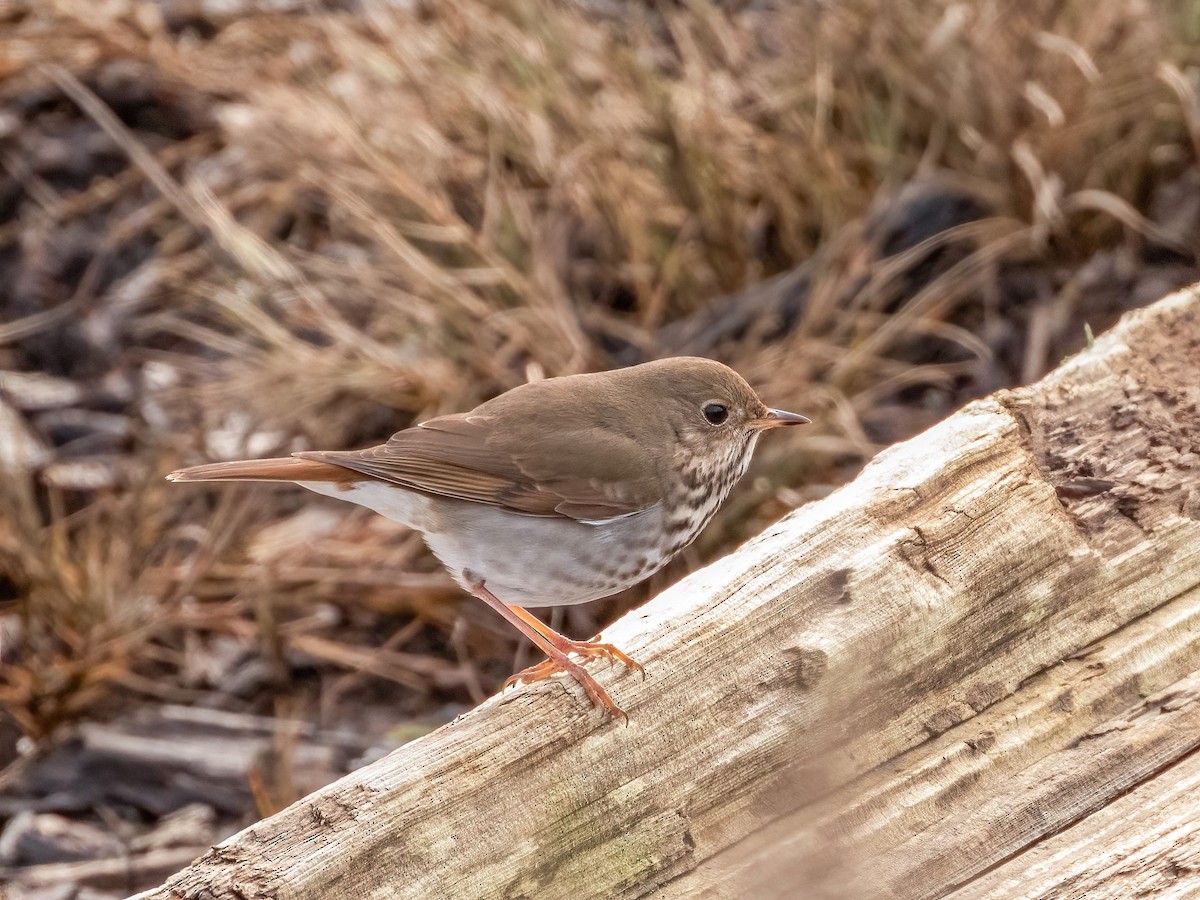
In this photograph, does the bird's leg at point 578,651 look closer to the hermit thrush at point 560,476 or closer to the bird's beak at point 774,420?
the hermit thrush at point 560,476

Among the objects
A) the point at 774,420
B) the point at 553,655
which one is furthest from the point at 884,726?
the point at 774,420

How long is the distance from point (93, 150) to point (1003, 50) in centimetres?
385

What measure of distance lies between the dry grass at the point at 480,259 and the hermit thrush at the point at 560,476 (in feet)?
2.93

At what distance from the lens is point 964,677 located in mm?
2709

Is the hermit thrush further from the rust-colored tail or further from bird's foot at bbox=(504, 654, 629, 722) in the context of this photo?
bird's foot at bbox=(504, 654, 629, 722)

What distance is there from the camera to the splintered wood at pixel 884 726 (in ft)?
8.03

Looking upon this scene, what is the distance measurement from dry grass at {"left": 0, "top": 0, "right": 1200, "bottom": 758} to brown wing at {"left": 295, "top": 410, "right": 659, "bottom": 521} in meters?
1.07

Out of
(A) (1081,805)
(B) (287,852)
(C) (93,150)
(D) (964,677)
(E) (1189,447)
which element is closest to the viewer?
(B) (287,852)

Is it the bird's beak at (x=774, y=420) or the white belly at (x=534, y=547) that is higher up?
the bird's beak at (x=774, y=420)

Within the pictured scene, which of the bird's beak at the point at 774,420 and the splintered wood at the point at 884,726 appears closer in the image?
the splintered wood at the point at 884,726

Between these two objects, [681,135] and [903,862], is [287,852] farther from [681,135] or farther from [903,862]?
[681,135]

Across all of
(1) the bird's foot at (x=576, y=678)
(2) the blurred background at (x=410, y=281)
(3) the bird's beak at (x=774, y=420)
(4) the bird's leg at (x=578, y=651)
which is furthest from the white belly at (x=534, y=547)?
(2) the blurred background at (x=410, y=281)

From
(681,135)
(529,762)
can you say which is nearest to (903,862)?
(529,762)

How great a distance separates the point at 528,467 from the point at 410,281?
1828mm
